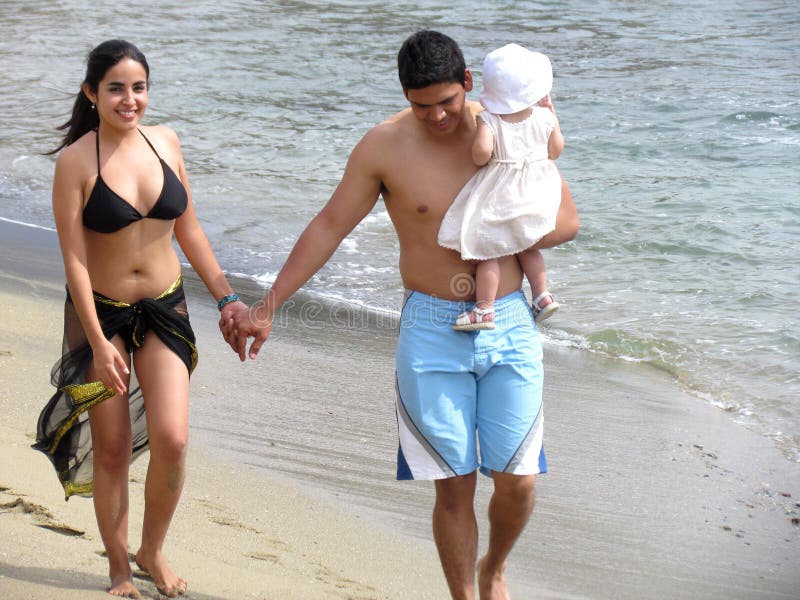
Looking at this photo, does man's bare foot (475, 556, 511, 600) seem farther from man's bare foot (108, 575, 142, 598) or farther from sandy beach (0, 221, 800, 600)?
man's bare foot (108, 575, 142, 598)

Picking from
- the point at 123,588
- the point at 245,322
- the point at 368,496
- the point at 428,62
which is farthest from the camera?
the point at 368,496

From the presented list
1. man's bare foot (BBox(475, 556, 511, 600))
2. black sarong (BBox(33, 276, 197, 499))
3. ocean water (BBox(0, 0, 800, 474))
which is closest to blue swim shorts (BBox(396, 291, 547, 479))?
man's bare foot (BBox(475, 556, 511, 600))

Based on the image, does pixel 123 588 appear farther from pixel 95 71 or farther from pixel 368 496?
pixel 95 71

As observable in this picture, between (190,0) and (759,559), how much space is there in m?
19.7

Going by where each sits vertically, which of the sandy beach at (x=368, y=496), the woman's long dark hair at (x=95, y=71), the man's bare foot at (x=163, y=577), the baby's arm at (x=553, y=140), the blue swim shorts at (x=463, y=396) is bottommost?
the sandy beach at (x=368, y=496)

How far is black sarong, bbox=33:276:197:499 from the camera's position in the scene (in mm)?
3342

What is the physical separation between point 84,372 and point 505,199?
1433mm

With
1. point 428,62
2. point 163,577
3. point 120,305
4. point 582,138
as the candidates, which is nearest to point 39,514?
point 163,577

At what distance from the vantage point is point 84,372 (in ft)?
11.0

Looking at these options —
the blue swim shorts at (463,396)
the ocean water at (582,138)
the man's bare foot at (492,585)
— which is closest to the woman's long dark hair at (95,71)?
the blue swim shorts at (463,396)

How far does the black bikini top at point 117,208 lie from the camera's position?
10.7ft

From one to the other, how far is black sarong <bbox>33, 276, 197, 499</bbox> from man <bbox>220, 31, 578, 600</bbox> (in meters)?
0.37

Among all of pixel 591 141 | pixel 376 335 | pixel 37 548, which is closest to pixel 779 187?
pixel 591 141

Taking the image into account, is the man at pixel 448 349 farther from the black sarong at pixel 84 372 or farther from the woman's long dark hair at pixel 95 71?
the woman's long dark hair at pixel 95 71
